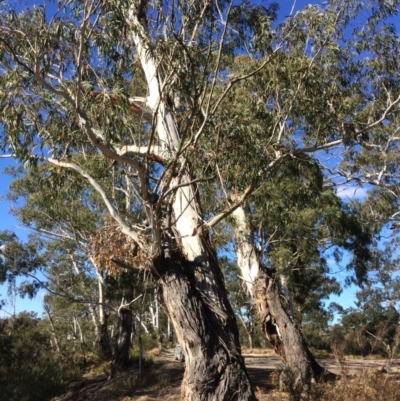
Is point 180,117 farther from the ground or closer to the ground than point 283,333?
farther from the ground

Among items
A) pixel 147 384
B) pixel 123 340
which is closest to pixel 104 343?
pixel 123 340

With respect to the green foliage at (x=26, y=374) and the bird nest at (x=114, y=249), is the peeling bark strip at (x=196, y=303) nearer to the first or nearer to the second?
the bird nest at (x=114, y=249)

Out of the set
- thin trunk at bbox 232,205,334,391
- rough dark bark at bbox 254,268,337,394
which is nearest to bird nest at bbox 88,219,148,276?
thin trunk at bbox 232,205,334,391

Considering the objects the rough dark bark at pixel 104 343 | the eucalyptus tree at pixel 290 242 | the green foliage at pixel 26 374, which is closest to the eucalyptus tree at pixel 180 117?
the eucalyptus tree at pixel 290 242

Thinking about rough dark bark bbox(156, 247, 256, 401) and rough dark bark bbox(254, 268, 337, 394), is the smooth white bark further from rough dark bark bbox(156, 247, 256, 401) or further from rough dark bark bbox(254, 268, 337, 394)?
rough dark bark bbox(156, 247, 256, 401)

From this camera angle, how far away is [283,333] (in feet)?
A: 36.6

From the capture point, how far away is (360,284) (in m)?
21.1

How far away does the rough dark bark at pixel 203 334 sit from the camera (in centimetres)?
633

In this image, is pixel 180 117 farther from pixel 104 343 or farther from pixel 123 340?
pixel 104 343

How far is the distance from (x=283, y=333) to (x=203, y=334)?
510 cm

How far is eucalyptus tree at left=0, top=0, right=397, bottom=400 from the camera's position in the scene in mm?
6504

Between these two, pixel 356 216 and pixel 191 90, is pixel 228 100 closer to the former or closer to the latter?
pixel 191 90

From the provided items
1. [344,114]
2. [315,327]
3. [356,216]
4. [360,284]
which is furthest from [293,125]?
[315,327]

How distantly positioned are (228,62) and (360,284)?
1238 cm
